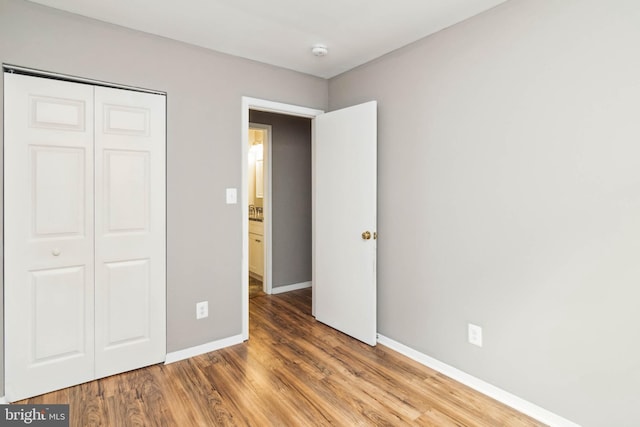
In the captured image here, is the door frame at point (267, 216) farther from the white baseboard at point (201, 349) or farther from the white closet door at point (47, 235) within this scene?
the white closet door at point (47, 235)

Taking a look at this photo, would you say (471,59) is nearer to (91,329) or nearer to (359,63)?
(359,63)

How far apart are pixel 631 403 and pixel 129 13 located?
3514 mm

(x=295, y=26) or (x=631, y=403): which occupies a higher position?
(x=295, y=26)

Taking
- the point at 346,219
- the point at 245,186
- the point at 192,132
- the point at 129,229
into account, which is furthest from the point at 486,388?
the point at 192,132

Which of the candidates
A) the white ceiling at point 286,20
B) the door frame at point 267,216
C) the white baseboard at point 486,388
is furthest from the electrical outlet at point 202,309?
the white ceiling at point 286,20

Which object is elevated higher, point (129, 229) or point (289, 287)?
point (129, 229)

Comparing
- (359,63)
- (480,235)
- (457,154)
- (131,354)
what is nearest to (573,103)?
(457,154)

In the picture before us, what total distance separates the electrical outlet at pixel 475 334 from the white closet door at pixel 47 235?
8.30ft

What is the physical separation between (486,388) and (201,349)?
6.82 feet

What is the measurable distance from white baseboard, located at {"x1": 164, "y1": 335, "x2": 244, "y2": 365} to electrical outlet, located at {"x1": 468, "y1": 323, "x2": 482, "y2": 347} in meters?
1.82

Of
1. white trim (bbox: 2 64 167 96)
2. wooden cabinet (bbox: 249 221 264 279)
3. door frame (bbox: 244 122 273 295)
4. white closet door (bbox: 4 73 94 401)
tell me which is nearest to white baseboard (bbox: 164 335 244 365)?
white closet door (bbox: 4 73 94 401)

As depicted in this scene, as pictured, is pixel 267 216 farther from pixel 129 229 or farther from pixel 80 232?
pixel 80 232

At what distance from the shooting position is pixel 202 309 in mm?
2773

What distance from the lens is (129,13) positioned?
2207 millimetres
